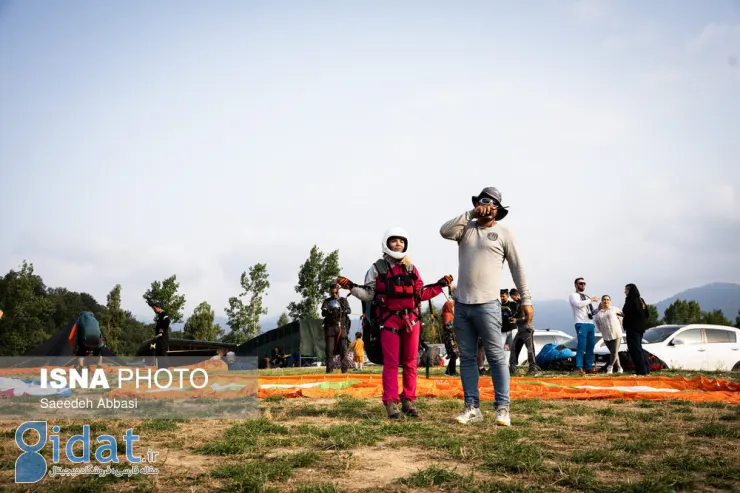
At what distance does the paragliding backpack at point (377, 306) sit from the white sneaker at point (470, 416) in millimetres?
1185

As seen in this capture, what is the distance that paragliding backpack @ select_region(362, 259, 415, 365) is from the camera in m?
6.79

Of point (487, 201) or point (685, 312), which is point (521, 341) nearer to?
point (487, 201)

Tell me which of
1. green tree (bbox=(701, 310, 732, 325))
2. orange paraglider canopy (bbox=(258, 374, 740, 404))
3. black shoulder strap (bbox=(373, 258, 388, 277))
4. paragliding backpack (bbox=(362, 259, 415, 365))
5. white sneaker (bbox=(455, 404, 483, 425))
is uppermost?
black shoulder strap (bbox=(373, 258, 388, 277))

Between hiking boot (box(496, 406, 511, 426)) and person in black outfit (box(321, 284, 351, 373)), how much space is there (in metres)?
8.71

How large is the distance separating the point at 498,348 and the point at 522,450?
1.84 meters

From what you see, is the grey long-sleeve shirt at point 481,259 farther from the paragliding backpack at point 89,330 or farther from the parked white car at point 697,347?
the parked white car at point 697,347

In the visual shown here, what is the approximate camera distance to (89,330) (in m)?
14.2

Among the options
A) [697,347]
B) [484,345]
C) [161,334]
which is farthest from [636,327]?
[161,334]

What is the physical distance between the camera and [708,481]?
3605 mm

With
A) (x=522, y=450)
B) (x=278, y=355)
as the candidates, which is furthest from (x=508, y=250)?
(x=278, y=355)

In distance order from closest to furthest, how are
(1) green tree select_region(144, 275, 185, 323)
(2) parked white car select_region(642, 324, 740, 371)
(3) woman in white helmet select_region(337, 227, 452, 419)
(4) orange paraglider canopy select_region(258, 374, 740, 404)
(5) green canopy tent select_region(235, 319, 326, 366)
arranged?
(3) woman in white helmet select_region(337, 227, 452, 419)
(4) orange paraglider canopy select_region(258, 374, 740, 404)
(2) parked white car select_region(642, 324, 740, 371)
(5) green canopy tent select_region(235, 319, 326, 366)
(1) green tree select_region(144, 275, 185, 323)

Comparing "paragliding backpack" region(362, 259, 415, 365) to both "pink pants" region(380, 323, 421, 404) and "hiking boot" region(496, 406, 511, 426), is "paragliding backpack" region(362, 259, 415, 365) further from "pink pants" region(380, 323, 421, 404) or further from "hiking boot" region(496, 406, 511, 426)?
"hiking boot" region(496, 406, 511, 426)

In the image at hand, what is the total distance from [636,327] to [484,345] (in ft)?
30.2

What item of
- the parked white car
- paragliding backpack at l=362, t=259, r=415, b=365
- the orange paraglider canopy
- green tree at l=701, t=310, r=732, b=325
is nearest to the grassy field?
paragliding backpack at l=362, t=259, r=415, b=365
